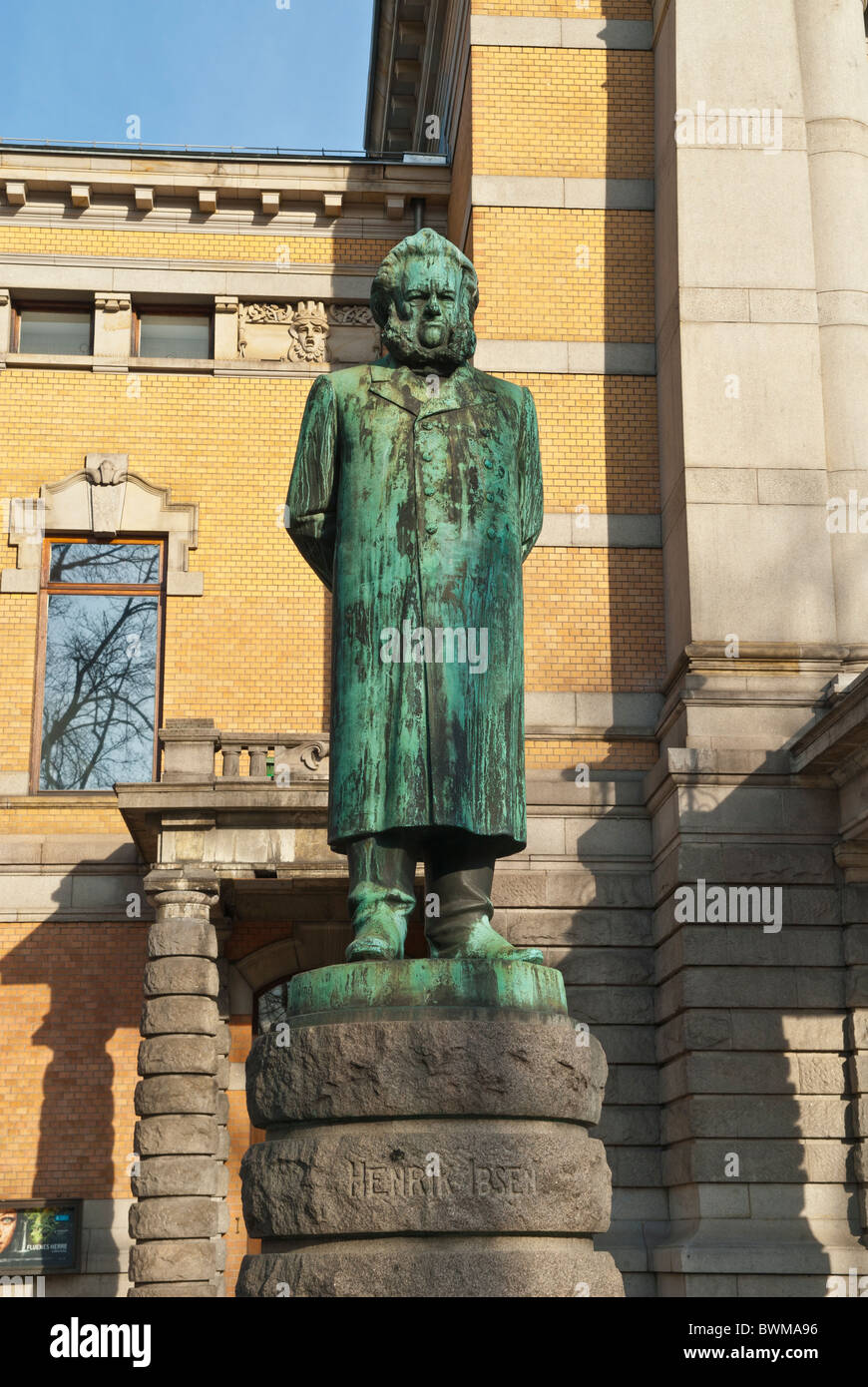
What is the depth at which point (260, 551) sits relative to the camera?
70.8 feet

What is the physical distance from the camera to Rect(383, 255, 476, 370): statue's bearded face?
6281 millimetres

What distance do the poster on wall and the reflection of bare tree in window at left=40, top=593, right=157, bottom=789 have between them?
494cm

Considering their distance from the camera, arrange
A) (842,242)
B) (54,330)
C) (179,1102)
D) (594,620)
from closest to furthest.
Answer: (179,1102) < (842,242) < (594,620) < (54,330)

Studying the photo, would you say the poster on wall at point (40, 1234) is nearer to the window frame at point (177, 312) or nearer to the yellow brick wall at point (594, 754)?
the yellow brick wall at point (594, 754)

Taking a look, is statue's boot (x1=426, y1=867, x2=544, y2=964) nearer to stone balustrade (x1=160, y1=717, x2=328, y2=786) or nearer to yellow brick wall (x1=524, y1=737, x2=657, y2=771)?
stone balustrade (x1=160, y1=717, x2=328, y2=786)

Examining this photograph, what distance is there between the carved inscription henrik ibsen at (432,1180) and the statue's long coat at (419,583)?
46.8 inches

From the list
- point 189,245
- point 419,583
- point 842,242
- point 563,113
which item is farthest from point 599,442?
point 419,583

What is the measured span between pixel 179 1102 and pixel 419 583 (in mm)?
11076

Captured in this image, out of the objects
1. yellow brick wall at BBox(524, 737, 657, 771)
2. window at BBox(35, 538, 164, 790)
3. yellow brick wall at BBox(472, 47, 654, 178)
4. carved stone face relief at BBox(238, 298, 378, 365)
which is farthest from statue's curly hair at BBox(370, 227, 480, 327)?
carved stone face relief at BBox(238, 298, 378, 365)

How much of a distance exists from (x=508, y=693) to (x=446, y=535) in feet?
1.99

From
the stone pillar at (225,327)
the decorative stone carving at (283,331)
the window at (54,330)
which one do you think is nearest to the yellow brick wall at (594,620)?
the decorative stone carving at (283,331)

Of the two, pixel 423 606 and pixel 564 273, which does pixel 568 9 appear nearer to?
pixel 564 273

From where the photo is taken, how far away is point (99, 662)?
21266 mm
